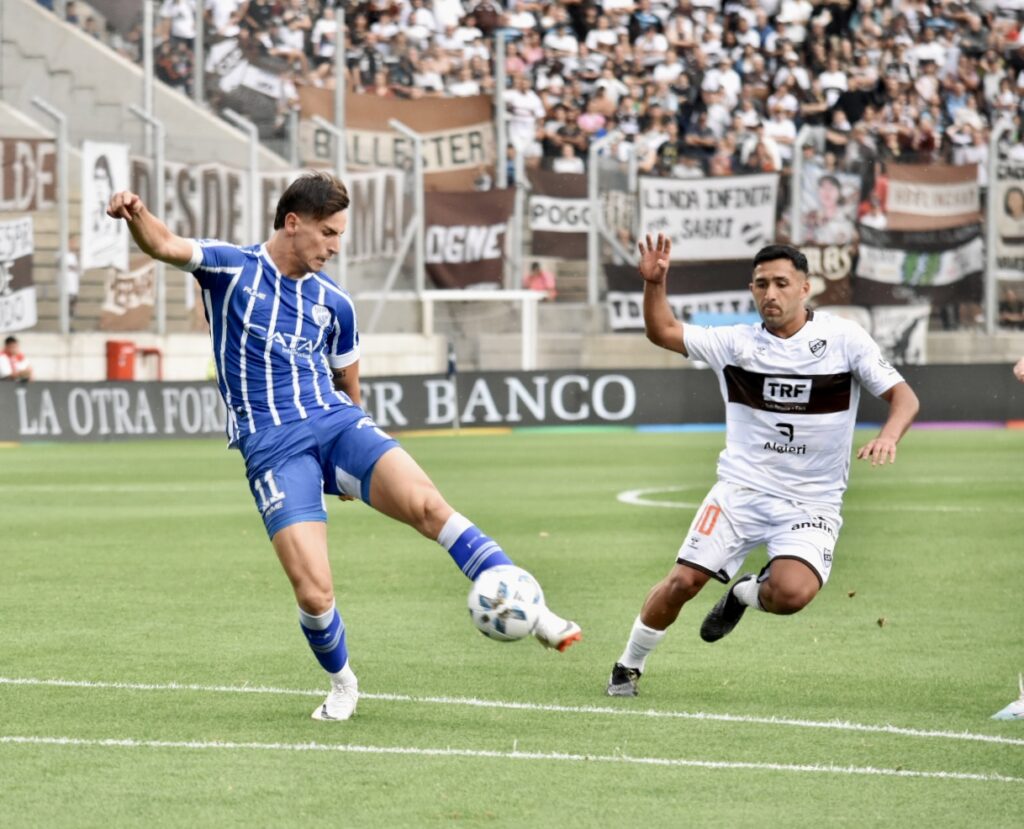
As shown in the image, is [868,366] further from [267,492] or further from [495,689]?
[267,492]

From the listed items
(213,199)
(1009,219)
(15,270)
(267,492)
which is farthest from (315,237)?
(1009,219)

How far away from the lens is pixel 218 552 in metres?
14.2

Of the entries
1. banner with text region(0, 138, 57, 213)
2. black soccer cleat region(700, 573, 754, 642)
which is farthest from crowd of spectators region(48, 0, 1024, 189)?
black soccer cleat region(700, 573, 754, 642)

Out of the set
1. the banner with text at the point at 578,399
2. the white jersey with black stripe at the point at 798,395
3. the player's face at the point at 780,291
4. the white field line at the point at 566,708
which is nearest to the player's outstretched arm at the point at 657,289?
the white jersey with black stripe at the point at 798,395

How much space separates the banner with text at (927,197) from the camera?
30.6 metres

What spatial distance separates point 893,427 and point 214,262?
275 cm

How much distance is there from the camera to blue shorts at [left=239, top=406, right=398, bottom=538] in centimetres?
727

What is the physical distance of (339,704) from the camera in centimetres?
743

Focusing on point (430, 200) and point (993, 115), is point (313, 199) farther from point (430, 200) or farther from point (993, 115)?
point (993, 115)

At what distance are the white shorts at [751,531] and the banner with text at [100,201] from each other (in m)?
19.9

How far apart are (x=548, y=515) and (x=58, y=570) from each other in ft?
17.4

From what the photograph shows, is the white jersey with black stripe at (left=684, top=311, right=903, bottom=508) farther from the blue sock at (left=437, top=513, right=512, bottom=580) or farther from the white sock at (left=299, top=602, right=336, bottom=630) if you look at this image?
the white sock at (left=299, top=602, right=336, bottom=630)

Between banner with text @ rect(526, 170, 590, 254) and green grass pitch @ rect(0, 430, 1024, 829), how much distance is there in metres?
14.3

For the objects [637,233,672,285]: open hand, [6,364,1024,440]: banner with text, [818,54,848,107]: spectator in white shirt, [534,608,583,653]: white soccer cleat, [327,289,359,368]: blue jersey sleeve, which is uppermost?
[818,54,848,107]: spectator in white shirt
